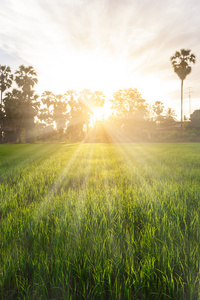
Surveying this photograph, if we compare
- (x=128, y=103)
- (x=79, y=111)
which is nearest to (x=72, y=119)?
(x=79, y=111)

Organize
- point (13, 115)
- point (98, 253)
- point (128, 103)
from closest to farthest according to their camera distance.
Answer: point (98, 253)
point (13, 115)
point (128, 103)

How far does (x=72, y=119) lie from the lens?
56.5 m

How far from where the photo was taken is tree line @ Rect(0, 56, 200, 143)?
120ft

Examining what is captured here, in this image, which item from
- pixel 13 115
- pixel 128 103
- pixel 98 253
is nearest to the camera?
pixel 98 253

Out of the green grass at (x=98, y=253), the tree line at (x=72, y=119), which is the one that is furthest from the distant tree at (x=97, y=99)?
the green grass at (x=98, y=253)

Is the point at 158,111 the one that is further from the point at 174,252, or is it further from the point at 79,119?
the point at 174,252

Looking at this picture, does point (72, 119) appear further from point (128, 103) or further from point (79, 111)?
point (128, 103)

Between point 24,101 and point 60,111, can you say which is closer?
point 24,101

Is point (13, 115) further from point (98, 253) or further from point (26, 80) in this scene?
point (98, 253)

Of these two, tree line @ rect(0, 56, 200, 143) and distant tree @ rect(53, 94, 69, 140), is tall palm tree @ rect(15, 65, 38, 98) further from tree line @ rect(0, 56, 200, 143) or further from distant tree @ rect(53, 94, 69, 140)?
distant tree @ rect(53, 94, 69, 140)

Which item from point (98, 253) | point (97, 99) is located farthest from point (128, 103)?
point (98, 253)

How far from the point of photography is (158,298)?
1.08 metres

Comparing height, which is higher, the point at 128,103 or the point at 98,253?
the point at 128,103

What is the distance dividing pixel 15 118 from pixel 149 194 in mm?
38765
